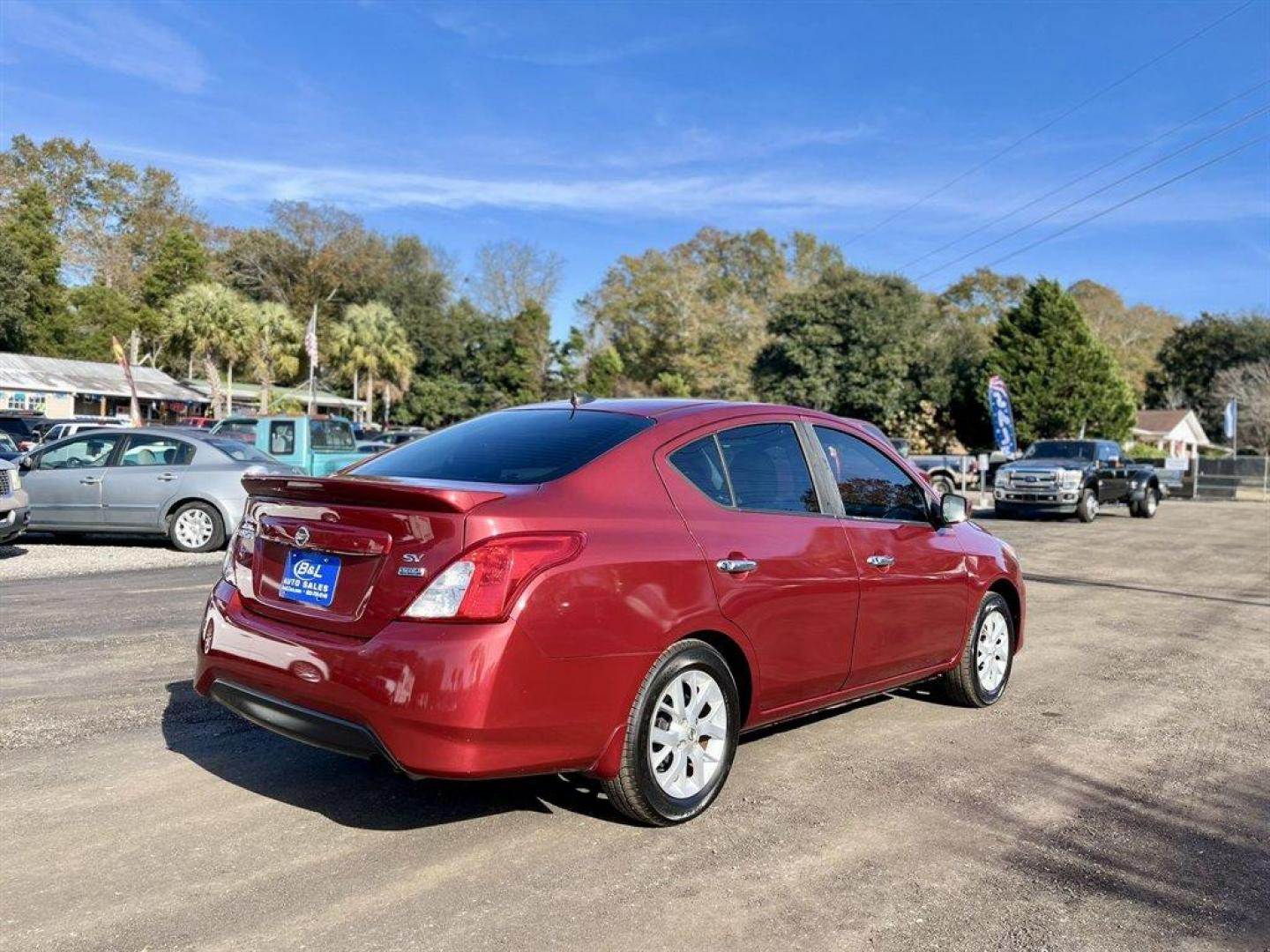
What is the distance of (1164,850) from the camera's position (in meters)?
4.02

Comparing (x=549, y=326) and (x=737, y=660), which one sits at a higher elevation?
(x=549, y=326)

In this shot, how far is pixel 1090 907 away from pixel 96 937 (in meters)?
3.22

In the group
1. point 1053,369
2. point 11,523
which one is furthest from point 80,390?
point 1053,369

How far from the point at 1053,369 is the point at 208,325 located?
37.5 metres

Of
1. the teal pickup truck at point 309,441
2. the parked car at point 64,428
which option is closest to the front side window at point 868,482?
the teal pickup truck at point 309,441

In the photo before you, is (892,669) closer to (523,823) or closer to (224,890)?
(523,823)

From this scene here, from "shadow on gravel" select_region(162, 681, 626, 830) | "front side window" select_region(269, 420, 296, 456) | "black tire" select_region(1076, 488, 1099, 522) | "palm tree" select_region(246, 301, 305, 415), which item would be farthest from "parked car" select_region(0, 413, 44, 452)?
"shadow on gravel" select_region(162, 681, 626, 830)

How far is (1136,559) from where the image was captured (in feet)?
48.7

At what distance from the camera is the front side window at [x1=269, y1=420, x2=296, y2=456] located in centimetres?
1844

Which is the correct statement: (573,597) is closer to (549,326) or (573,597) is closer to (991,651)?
(991,651)

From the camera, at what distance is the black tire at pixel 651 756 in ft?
12.5

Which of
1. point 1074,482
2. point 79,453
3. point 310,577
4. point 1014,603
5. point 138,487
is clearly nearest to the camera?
point 310,577

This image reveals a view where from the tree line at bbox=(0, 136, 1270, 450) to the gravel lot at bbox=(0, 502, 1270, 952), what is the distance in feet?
136

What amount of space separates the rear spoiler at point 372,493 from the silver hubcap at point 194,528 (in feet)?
30.0
